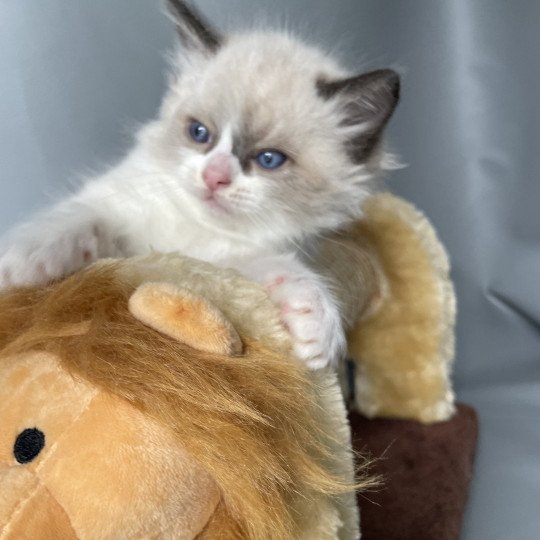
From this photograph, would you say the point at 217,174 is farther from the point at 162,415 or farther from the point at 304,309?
the point at 162,415

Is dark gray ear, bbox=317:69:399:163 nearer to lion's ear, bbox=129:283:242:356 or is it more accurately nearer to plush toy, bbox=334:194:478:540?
plush toy, bbox=334:194:478:540

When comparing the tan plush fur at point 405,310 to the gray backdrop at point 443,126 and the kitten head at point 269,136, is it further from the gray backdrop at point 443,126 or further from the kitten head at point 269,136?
the gray backdrop at point 443,126

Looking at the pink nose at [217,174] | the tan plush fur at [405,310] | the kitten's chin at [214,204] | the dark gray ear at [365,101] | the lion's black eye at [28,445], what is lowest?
the tan plush fur at [405,310]

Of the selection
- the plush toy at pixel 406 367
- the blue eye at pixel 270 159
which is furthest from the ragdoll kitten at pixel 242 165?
the plush toy at pixel 406 367

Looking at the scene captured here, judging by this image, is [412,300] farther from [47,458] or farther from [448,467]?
[47,458]

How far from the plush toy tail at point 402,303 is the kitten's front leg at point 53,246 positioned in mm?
473

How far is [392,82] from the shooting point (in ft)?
2.85

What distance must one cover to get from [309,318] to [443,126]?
3.58 ft

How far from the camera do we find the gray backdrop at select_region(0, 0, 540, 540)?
1.23 meters

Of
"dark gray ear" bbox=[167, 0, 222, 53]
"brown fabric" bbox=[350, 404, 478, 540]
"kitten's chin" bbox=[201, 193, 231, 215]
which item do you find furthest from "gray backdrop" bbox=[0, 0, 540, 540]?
"kitten's chin" bbox=[201, 193, 231, 215]

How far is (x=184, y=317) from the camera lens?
0.50 meters

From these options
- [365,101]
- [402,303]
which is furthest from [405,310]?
[365,101]

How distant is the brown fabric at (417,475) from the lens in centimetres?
109

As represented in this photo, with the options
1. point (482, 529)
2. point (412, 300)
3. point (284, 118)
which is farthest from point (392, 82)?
point (482, 529)
